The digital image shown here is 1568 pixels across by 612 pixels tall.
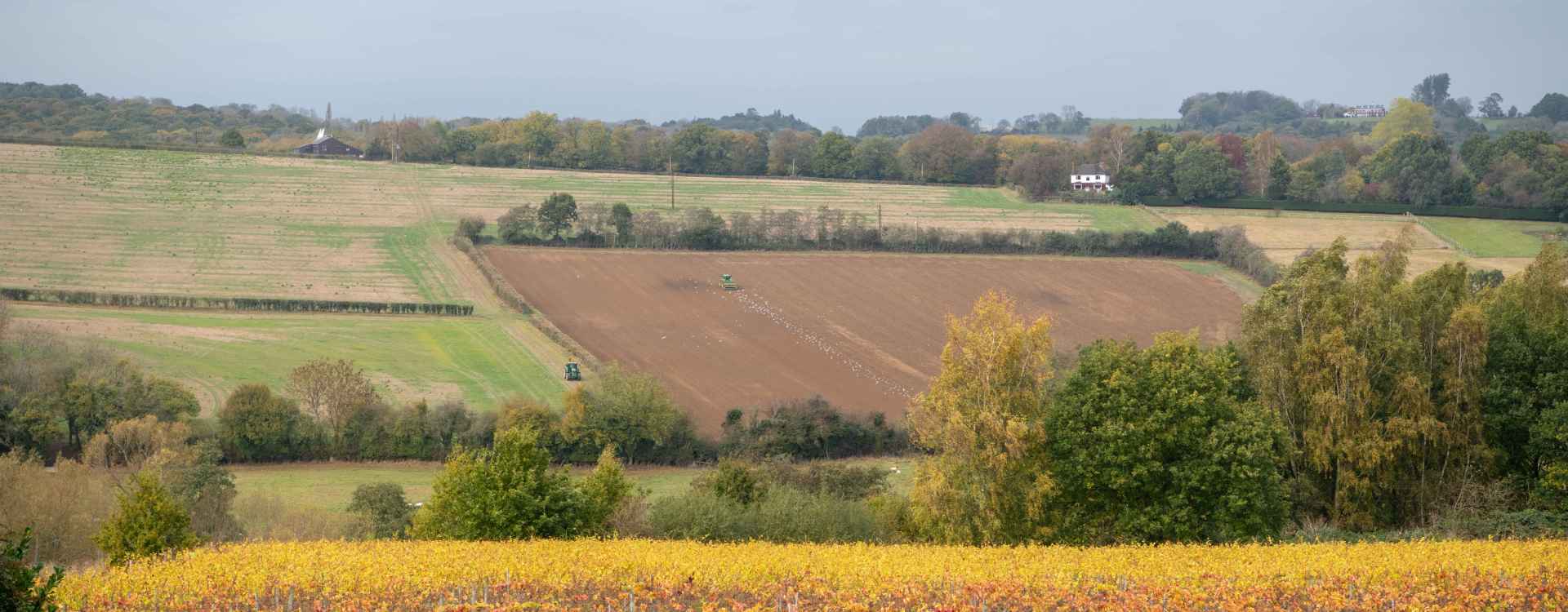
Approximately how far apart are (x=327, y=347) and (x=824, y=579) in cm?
4218

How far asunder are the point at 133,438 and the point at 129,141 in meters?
73.4

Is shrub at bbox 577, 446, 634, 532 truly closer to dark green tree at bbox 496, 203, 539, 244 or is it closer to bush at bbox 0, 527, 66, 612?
bush at bbox 0, 527, 66, 612

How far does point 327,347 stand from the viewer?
A: 57812mm

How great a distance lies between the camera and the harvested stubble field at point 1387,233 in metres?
80.1

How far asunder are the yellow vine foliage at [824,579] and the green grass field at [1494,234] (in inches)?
2568

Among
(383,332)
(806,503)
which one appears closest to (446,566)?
(806,503)

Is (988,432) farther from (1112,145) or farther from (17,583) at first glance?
(1112,145)

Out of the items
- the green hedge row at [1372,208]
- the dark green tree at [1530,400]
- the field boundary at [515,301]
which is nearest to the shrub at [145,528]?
the dark green tree at [1530,400]

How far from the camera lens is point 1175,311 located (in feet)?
229

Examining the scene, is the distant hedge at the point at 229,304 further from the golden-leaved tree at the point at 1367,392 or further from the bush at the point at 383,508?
the golden-leaved tree at the point at 1367,392

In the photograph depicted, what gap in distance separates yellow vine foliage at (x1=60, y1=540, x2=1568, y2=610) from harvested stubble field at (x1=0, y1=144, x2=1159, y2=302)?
47.3 m

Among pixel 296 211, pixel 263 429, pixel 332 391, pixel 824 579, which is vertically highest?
pixel 296 211

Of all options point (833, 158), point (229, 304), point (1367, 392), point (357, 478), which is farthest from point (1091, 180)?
point (1367, 392)

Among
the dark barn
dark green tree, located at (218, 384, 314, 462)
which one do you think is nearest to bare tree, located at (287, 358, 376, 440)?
dark green tree, located at (218, 384, 314, 462)
